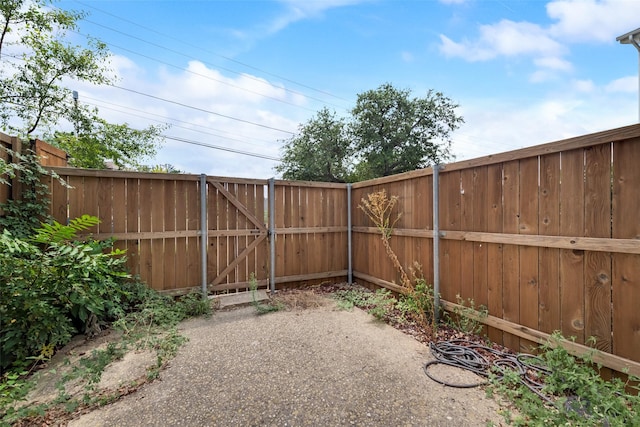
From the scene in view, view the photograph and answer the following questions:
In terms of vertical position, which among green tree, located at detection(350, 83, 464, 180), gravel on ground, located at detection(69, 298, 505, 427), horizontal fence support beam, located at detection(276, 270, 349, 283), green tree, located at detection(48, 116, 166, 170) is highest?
green tree, located at detection(350, 83, 464, 180)

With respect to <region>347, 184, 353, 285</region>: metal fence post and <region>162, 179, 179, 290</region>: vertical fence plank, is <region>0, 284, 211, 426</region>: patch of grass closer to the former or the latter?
<region>162, 179, 179, 290</region>: vertical fence plank

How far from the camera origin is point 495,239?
245 cm

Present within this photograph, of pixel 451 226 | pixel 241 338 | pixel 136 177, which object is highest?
pixel 136 177

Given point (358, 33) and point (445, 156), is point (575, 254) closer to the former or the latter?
point (358, 33)

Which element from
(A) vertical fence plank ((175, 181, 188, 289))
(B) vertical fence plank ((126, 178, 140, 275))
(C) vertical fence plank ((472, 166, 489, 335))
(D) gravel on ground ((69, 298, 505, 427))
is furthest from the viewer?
(A) vertical fence plank ((175, 181, 188, 289))

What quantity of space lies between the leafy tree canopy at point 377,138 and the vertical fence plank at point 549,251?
8550 mm

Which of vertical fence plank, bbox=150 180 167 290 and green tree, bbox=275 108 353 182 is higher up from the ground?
green tree, bbox=275 108 353 182

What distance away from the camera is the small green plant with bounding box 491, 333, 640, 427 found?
1377 millimetres

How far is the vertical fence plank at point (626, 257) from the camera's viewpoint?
1.65 meters

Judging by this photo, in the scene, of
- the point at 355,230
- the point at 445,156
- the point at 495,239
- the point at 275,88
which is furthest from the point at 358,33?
the point at 445,156

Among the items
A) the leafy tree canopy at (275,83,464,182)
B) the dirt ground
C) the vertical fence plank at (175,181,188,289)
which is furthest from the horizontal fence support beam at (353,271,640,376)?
the leafy tree canopy at (275,83,464,182)

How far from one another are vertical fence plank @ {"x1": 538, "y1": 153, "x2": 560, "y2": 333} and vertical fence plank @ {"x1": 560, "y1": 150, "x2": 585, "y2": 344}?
0.03m

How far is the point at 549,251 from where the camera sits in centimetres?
209

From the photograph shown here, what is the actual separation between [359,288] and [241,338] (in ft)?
7.35
